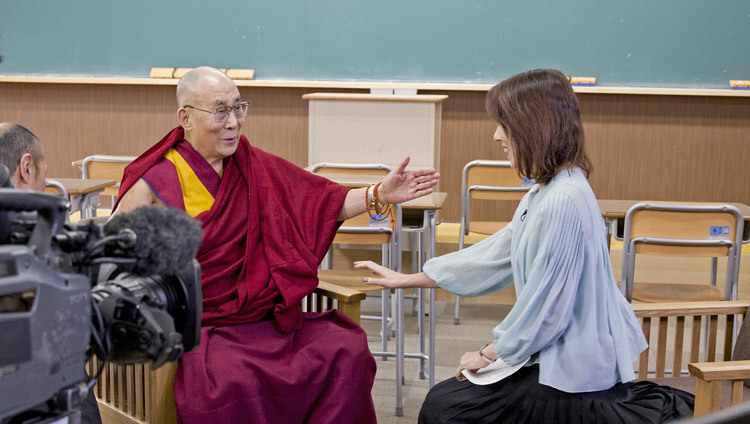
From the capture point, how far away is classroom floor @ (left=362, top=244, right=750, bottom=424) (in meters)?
3.41

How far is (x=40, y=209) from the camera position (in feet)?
3.14

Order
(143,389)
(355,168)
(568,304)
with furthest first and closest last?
(355,168) < (143,389) < (568,304)

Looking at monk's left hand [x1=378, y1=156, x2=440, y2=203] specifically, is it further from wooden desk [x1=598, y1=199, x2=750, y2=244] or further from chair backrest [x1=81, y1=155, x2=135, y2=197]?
chair backrest [x1=81, y1=155, x2=135, y2=197]

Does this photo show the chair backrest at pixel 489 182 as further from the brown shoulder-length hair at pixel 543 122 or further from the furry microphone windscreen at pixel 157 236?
the furry microphone windscreen at pixel 157 236

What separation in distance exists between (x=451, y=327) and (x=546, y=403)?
2546mm

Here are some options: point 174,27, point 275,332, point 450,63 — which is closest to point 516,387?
point 275,332

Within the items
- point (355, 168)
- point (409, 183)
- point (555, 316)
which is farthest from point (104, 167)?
point (555, 316)

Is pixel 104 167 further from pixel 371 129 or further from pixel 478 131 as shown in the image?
pixel 478 131

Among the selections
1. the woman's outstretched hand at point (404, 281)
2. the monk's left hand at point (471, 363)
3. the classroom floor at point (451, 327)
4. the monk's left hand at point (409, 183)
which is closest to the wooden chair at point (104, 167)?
the classroom floor at point (451, 327)

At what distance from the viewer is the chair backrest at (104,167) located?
435 cm

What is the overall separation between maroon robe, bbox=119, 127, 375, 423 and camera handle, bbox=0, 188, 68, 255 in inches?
51.6

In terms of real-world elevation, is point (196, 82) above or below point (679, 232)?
above

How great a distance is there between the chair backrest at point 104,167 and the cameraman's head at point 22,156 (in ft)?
6.87

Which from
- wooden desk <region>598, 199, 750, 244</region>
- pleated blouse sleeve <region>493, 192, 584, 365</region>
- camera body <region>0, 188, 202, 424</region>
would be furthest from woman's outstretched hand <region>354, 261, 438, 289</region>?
wooden desk <region>598, 199, 750, 244</region>
